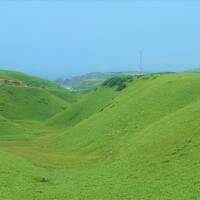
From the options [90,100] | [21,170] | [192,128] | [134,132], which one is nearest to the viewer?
[21,170]

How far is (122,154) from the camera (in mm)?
56000

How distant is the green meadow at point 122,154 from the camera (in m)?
40.0

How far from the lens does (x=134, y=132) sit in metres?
65.5

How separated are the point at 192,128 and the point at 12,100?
96.8m

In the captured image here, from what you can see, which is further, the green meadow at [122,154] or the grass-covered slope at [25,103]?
the grass-covered slope at [25,103]

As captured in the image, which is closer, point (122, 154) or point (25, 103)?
point (122, 154)

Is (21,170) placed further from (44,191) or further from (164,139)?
(164,139)

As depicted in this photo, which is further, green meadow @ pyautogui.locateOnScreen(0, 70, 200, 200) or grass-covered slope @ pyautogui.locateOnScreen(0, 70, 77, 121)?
grass-covered slope @ pyautogui.locateOnScreen(0, 70, 77, 121)

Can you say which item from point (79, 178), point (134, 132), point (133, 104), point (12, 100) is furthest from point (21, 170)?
point (12, 100)

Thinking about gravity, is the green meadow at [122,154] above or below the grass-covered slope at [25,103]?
below

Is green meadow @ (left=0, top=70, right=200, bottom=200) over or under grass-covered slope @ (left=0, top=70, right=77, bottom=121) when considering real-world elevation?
under

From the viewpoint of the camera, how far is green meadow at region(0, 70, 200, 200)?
4003 centimetres

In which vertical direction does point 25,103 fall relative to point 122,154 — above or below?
above

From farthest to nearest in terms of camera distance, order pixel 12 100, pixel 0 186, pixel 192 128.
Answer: pixel 12 100, pixel 192 128, pixel 0 186
